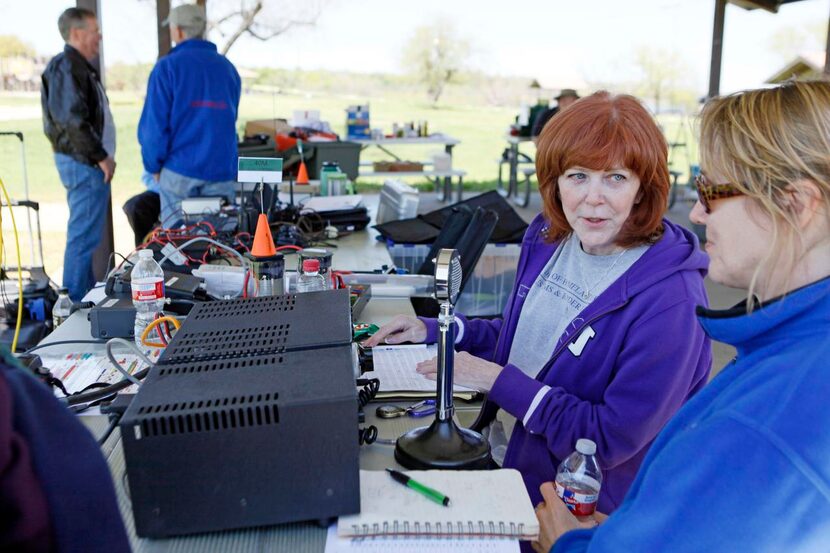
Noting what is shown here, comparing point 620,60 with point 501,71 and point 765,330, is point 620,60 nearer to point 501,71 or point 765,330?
point 501,71

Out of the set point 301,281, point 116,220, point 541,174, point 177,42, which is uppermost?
point 177,42

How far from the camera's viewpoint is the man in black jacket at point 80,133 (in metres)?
4.07

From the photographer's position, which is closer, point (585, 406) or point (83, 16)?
point (585, 406)

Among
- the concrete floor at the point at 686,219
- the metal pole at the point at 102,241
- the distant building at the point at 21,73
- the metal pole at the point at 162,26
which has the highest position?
the metal pole at the point at 162,26

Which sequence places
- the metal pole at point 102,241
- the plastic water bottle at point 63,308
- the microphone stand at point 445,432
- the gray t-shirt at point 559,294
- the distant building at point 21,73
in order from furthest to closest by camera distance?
the distant building at point 21,73 < the metal pole at point 102,241 < the plastic water bottle at point 63,308 < the gray t-shirt at point 559,294 < the microphone stand at point 445,432

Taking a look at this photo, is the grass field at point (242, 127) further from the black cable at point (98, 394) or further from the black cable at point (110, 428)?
the black cable at point (98, 394)

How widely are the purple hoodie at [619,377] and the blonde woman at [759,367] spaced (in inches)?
15.4

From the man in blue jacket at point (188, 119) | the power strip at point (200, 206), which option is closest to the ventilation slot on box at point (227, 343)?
the power strip at point (200, 206)

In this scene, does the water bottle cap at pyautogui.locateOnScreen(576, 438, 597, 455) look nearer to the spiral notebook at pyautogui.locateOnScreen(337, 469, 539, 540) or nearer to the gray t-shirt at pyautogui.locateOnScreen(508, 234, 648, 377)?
the spiral notebook at pyautogui.locateOnScreen(337, 469, 539, 540)

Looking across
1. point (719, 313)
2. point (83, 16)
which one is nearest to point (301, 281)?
point (719, 313)

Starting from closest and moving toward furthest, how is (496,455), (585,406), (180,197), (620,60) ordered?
1. (585,406)
2. (496,455)
3. (180,197)
4. (620,60)

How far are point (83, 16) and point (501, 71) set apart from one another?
1131 centimetres

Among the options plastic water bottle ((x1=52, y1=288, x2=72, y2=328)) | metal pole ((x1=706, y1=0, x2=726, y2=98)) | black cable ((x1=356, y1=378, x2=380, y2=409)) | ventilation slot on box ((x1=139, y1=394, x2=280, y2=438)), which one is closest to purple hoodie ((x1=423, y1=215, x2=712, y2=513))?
black cable ((x1=356, y1=378, x2=380, y2=409))

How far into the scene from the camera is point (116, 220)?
721 centimetres
